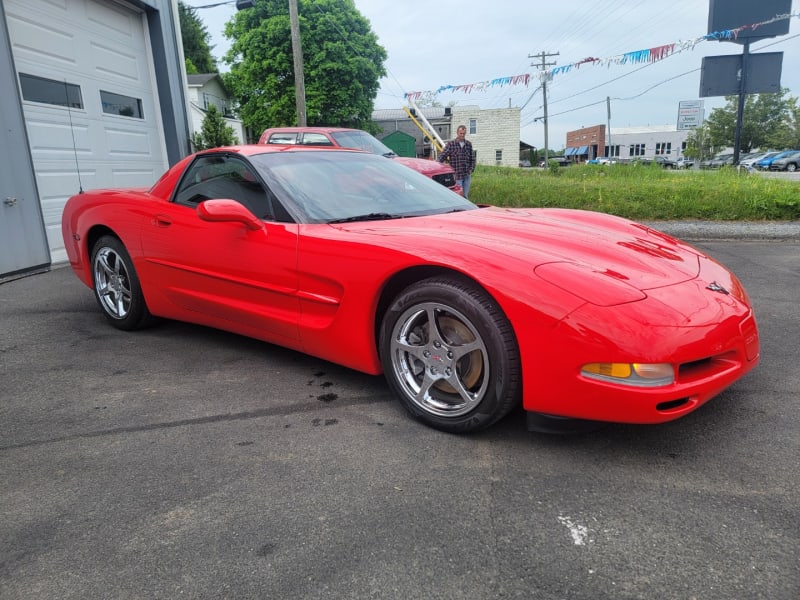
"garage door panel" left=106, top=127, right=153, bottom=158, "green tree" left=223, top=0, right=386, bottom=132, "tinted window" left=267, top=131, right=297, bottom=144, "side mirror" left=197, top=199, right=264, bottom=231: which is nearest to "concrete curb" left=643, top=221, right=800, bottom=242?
"tinted window" left=267, top=131, right=297, bottom=144

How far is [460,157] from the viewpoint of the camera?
9.82 metres

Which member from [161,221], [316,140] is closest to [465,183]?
[316,140]

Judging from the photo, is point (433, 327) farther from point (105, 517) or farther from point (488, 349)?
point (105, 517)

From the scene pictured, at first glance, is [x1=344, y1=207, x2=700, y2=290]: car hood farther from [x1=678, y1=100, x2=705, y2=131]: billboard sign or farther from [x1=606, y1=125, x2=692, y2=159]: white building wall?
[x1=606, y1=125, x2=692, y2=159]: white building wall

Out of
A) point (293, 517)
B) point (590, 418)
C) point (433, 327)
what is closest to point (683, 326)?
point (590, 418)

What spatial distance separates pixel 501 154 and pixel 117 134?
1789 inches

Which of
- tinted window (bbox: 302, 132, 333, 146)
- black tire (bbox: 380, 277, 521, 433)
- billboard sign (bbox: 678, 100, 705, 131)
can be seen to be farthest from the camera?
billboard sign (bbox: 678, 100, 705, 131)

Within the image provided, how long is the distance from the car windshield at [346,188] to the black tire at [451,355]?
2.39 ft

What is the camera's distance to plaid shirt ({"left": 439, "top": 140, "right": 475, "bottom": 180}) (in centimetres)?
980

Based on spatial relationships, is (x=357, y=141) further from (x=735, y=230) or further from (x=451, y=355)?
(x=451, y=355)

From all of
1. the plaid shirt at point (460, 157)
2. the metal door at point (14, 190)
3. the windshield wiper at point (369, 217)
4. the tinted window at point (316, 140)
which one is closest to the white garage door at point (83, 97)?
the metal door at point (14, 190)

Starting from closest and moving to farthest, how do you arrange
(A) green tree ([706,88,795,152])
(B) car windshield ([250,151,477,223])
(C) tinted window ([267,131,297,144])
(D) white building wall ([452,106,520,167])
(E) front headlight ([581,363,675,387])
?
(E) front headlight ([581,363,675,387]) → (B) car windshield ([250,151,477,223]) → (C) tinted window ([267,131,297,144]) → (D) white building wall ([452,106,520,167]) → (A) green tree ([706,88,795,152])

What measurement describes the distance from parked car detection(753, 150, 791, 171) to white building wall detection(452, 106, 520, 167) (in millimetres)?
18353

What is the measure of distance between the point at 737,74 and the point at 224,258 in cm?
1532
